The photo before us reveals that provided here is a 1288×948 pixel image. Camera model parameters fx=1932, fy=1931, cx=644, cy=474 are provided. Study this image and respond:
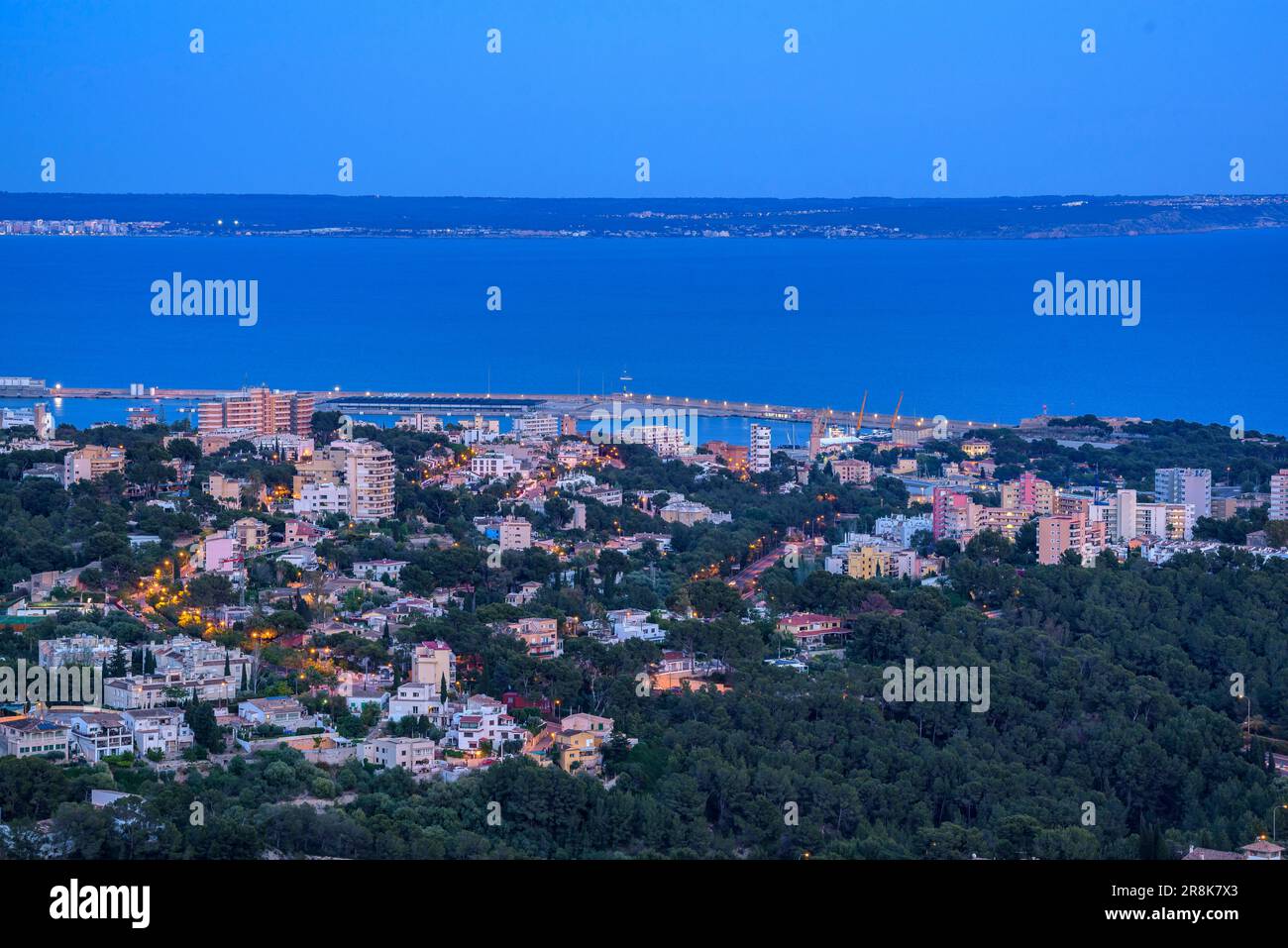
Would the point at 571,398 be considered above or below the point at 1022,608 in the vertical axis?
above

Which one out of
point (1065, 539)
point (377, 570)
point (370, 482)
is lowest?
point (377, 570)

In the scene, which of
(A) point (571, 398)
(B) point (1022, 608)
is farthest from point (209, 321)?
(B) point (1022, 608)

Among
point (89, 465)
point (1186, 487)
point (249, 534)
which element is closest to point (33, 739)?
point (249, 534)

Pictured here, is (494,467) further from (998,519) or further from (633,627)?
(633,627)

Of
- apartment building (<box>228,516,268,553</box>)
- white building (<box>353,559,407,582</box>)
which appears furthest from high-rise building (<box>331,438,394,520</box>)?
white building (<box>353,559,407,582</box>)

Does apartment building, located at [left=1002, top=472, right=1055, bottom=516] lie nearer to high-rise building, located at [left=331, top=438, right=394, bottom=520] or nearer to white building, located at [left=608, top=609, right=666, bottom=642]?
high-rise building, located at [left=331, top=438, right=394, bottom=520]

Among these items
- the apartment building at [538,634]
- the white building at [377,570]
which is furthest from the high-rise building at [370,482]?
the apartment building at [538,634]

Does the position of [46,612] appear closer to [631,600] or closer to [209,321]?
[631,600]
